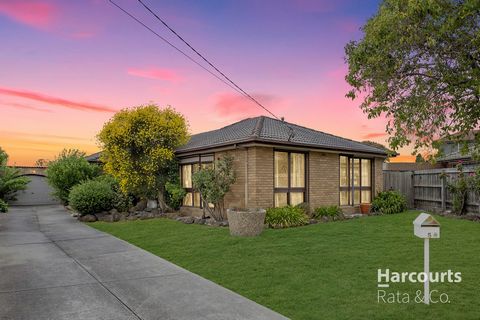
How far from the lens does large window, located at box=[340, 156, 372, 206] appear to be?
16750 millimetres

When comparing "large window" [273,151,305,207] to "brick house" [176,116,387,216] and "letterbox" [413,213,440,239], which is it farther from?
"letterbox" [413,213,440,239]

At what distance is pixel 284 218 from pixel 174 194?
6.14m

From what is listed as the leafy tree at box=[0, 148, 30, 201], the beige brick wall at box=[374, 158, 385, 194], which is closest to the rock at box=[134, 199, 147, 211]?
the leafy tree at box=[0, 148, 30, 201]

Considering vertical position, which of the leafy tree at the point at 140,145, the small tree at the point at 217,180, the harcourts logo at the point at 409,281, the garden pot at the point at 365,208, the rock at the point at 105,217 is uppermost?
the leafy tree at the point at 140,145

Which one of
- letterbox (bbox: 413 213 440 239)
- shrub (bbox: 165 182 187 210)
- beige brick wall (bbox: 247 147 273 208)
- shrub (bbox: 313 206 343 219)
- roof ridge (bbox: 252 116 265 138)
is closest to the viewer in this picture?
letterbox (bbox: 413 213 440 239)

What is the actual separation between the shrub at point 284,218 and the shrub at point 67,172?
13.7 metres

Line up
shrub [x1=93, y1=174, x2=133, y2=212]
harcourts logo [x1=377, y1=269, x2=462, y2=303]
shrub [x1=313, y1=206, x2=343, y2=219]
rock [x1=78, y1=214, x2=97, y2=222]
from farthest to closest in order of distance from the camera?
1. shrub [x1=93, y1=174, x2=133, y2=212]
2. rock [x1=78, y1=214, x2=97, y2=222]
3. shrub [x1=313, y1=206, x2=343, y2=219]
4. harcourts logo [x1=377, y1=269, x2=462, y2=303]

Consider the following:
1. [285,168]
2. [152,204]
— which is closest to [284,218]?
[285,168]

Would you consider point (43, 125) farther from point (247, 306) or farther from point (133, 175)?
point (247, 306)

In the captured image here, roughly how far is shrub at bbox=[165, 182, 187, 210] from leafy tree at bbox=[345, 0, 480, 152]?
11.2m

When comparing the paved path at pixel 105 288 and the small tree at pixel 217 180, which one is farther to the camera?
the small tree at pixel 217 180

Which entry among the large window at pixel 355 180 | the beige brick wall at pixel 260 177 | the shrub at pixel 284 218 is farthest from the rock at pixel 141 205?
the large window at pixel 355 180

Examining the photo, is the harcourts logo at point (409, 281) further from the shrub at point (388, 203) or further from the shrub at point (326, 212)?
the shrub at point (388, 203)

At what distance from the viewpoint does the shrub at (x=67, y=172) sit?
2175 centimetres
